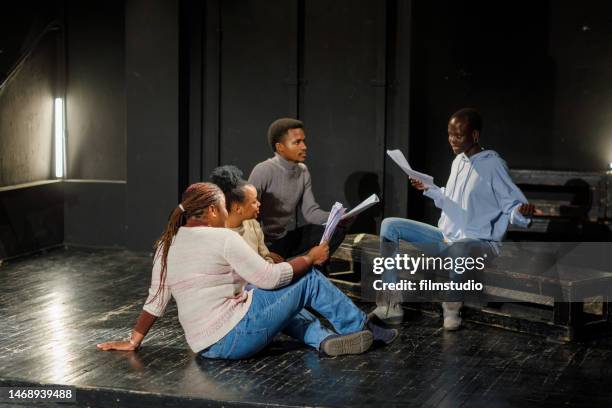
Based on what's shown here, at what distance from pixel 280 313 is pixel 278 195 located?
1830 mm

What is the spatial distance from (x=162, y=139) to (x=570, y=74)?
3.48 meters

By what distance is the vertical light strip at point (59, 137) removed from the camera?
9.62 m

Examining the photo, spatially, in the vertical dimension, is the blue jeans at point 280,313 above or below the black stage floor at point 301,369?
above

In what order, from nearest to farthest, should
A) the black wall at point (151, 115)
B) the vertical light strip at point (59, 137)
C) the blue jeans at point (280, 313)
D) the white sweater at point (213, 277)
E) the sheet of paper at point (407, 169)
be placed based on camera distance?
the white sweater at point (213, 277) → the blue jeans at point (280, 313) → the sheet of paper at point (407, 169) → the black wall at point (151, 115) → the vertical light strip at point (59, 137)

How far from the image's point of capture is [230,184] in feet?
21.0

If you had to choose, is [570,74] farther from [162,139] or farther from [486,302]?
[162,139]

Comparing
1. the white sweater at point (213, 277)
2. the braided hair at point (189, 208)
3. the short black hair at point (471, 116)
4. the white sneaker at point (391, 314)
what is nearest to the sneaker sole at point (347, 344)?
the white sweater at point (213, 277)

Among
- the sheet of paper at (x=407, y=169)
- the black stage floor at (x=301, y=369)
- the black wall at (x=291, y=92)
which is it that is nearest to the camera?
the black stage floor at (x=301, y=369)

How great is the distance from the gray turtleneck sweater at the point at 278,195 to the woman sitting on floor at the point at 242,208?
2.27 feet

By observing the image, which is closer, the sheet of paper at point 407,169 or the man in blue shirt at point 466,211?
Answer: the sheet of paper at point 407,169

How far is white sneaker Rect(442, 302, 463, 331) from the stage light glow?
448 cm

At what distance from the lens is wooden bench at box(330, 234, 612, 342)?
623 centimetres

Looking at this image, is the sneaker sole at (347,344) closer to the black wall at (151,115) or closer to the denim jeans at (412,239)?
the denim jeans at (412,239)

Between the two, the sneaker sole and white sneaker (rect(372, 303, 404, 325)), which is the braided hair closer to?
the sneaker sole
